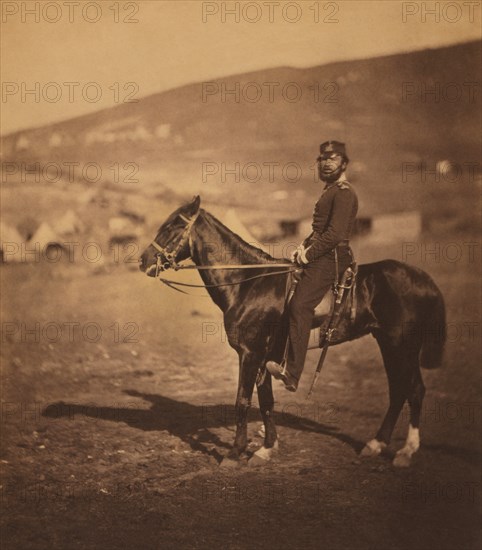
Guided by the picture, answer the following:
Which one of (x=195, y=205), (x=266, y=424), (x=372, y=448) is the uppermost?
(x=195, y=205)

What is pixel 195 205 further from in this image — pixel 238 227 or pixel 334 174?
pixel 334 174

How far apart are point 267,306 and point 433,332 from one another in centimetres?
109

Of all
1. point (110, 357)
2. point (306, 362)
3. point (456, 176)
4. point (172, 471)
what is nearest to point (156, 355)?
point (110, 357)

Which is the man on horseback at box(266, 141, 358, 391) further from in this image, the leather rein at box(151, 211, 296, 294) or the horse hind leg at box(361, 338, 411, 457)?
the horse hind leg at box(361, 338, 411, 457)

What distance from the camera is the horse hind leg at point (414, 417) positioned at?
3.82m

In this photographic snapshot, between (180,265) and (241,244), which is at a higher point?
(241,244)

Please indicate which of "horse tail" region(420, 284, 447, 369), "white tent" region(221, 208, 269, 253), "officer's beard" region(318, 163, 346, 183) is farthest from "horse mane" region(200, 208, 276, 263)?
"horse tail" region(420, 284, 447, 369)

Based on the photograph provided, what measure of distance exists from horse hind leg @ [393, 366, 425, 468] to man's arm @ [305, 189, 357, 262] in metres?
1.01

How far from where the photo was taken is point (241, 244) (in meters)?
3.85

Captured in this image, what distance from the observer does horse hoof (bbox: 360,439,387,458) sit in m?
3.81

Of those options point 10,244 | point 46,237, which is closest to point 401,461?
point 46,237

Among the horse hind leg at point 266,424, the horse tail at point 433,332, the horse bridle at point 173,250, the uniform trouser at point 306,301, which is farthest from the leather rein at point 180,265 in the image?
the horse tail at point 433,332

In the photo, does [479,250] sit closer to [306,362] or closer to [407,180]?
[407,180]

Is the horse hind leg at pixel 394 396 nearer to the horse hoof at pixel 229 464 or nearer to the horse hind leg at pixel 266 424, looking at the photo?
the horse hind leg at pixel 266 424
